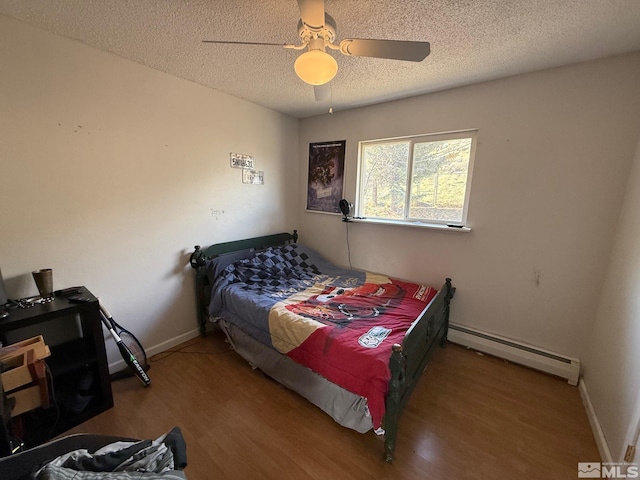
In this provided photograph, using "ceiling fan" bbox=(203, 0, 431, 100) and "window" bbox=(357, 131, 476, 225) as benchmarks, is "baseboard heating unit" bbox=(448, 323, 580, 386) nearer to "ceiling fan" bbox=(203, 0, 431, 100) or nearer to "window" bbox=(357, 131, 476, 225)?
"window" bbox=(357, 131, 476, 225)

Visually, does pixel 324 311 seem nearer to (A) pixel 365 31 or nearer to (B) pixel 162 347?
(B) pixel 162 347

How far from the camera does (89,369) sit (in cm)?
179

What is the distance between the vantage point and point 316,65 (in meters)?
1.19

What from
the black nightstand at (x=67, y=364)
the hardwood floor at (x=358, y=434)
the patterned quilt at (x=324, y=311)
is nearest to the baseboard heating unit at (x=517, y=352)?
the hardwood floor at (x=358, y=434)

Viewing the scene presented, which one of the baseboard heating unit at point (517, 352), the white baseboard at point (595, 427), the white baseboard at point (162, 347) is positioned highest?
the baseboard heating unit at point (517, 352)

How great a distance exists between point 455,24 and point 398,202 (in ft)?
5.24

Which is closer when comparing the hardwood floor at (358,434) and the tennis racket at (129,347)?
the hardwood floor at (358,434)

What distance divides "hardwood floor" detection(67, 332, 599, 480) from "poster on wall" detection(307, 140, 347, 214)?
6.76 ft

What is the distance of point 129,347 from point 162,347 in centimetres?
40

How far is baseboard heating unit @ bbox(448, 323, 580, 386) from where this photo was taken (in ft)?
6.81

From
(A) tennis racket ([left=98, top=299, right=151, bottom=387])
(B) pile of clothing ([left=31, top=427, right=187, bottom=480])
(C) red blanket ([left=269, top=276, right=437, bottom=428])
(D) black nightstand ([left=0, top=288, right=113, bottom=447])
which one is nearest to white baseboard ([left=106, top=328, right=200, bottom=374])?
(A) tennis racket ([left=98, top=299, right=151, bottom=387])

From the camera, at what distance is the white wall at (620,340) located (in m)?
1.37

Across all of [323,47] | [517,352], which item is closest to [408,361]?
[517,352]

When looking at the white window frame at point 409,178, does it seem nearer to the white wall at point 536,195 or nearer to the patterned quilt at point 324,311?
the white wall at point 536,195
